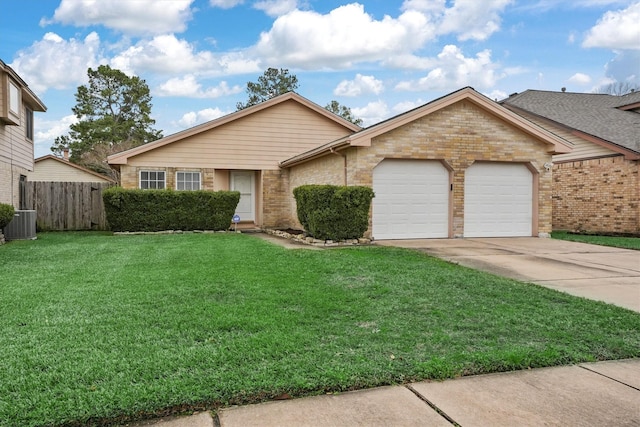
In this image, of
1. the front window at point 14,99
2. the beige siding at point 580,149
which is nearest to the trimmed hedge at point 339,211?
the beige siding at point 580,149

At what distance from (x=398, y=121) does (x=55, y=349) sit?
9819 millimetres

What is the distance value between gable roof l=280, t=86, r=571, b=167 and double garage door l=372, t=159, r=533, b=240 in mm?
→ 974

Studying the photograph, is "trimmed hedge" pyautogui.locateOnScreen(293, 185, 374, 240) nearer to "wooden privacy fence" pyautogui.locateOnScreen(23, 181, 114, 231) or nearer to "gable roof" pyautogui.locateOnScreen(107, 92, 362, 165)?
"gable roof" pyautogui.locateOnScreen(107, 92, 362, 165)

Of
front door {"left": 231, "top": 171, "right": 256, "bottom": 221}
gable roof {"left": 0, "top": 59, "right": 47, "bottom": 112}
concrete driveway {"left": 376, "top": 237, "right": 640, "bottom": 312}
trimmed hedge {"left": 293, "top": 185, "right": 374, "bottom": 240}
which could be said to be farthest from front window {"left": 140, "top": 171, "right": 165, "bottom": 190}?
concrete driveway {"left": 376, "top": 237, "right": 640, "bottom": 312}

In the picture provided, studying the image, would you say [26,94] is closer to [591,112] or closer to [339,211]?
[339,211]

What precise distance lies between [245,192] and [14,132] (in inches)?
305

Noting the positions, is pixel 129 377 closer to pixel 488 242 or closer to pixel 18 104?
pixel 488 242

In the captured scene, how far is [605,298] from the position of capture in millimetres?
5500

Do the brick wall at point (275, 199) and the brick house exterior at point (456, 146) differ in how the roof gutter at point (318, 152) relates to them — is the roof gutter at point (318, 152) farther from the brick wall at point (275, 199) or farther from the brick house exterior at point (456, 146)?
the brick wall at point (275, 199)

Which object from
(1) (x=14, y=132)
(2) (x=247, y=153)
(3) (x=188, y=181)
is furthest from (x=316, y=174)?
(1) (x=14, y=132)

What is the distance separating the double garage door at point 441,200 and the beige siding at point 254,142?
5692 mm

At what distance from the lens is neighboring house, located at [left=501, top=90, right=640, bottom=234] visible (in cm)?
1482

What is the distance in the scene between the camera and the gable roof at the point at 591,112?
636 inches

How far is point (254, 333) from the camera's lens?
393 centimetres
